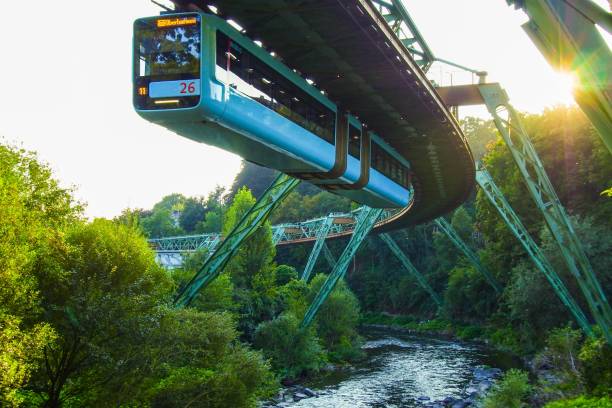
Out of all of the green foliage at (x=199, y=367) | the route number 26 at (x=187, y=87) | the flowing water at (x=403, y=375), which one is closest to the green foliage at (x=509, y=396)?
the flowing water at (x=403, y=375)

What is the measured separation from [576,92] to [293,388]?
28219 millimetres

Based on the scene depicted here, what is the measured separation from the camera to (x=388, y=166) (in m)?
24.0

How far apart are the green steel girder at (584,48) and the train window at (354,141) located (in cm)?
1530

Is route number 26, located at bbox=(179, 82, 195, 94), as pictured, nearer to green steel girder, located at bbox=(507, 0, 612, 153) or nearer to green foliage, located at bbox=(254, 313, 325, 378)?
green steel girder, located at bbox=(507, 0, 612, 153)

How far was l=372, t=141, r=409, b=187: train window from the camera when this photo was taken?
22.5m

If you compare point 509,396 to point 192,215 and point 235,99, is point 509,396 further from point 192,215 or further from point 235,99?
point 192,215

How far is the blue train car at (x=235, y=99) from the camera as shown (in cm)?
1256

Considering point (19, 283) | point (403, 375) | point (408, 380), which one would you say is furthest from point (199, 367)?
point (403, 375)

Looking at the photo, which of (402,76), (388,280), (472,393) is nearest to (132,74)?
(402,76)

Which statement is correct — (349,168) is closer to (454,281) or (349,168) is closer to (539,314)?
(539,314)

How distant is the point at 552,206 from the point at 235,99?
1409 centimetres

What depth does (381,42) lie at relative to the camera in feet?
48.8

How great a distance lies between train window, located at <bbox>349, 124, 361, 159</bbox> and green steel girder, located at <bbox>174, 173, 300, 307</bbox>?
500 centimetres

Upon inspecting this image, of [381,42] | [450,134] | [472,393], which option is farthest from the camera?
[472,393]
